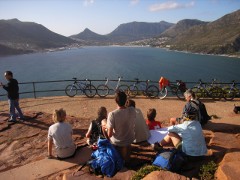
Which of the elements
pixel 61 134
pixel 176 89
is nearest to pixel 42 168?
pixel 61 134

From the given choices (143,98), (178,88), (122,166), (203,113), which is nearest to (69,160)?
(122,166)

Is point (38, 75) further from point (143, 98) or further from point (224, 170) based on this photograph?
point (224, 170)

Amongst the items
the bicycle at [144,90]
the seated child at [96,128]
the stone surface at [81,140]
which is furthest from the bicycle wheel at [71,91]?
the seated child at [96,128]

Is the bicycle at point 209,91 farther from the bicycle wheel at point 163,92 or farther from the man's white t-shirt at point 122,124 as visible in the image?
the man's white t-shirt at point 122,124

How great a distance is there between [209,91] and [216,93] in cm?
41

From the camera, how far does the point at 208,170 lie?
4098 millimetres

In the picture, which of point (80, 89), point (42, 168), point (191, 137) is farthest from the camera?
point (80, 89)

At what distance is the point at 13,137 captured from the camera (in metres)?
6.88

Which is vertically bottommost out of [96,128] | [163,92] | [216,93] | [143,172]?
[216,93]

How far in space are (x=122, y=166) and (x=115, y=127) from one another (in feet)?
2.31

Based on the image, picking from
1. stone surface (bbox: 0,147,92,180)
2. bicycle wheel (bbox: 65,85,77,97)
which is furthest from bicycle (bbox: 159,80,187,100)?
stone surface (bbox: 0,147,92,180)

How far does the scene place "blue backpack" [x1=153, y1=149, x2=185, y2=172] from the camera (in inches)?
165

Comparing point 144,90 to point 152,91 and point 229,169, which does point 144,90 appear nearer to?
point 152,91

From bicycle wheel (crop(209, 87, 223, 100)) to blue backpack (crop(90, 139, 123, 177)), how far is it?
9957 mm
